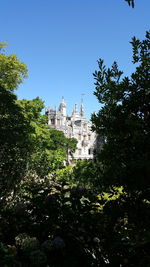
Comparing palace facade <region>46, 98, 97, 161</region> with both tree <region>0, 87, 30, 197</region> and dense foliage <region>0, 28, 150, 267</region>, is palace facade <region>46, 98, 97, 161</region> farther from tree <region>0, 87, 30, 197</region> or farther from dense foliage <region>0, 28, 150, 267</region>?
dense foliage <region>0, 28, 150, 267</region>

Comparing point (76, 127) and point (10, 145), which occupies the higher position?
point (76, 127)

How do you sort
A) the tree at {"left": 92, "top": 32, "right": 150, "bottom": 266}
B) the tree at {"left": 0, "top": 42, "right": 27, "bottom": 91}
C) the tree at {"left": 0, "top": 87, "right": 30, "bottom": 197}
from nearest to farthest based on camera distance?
the tree at {"left": 92, "top": 32, "right": 150, "bottom": 266} < the tree at {"left": 0, "top": 87, "right": 30, "bottom": 197} < the tree at {"left": 0, "top": 42, "right": 27, "bottom": 91}

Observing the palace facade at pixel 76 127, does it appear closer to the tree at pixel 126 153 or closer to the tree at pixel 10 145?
the tree at pixel 10 145

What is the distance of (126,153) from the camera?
280 cm

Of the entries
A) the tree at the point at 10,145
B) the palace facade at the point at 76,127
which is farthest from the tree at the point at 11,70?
the palace facade at the point at 76,127

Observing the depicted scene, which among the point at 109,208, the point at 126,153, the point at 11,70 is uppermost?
the point at 11,70


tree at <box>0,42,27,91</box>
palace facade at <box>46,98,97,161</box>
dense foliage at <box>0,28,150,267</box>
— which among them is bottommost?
dense foliage at <box>0,28,150,267</box>

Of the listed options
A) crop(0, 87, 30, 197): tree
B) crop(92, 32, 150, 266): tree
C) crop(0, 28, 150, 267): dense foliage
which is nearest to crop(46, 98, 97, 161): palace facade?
crop(0, 87, 30, 197): tree

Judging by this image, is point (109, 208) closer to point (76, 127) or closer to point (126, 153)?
point (126, 153)

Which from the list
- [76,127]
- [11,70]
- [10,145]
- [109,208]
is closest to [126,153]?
Result: [109,208]

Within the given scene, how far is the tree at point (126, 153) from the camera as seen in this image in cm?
259

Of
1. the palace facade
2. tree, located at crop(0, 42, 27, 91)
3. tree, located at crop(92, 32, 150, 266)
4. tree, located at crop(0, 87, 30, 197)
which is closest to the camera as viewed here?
tree, located at crop(92, 32, 150, 266)

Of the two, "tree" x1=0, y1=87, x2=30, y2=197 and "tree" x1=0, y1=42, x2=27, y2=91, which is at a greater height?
"tree" x1=0, y1=42, x2=27, y2=91

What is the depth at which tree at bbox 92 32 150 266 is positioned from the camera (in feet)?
8.48
